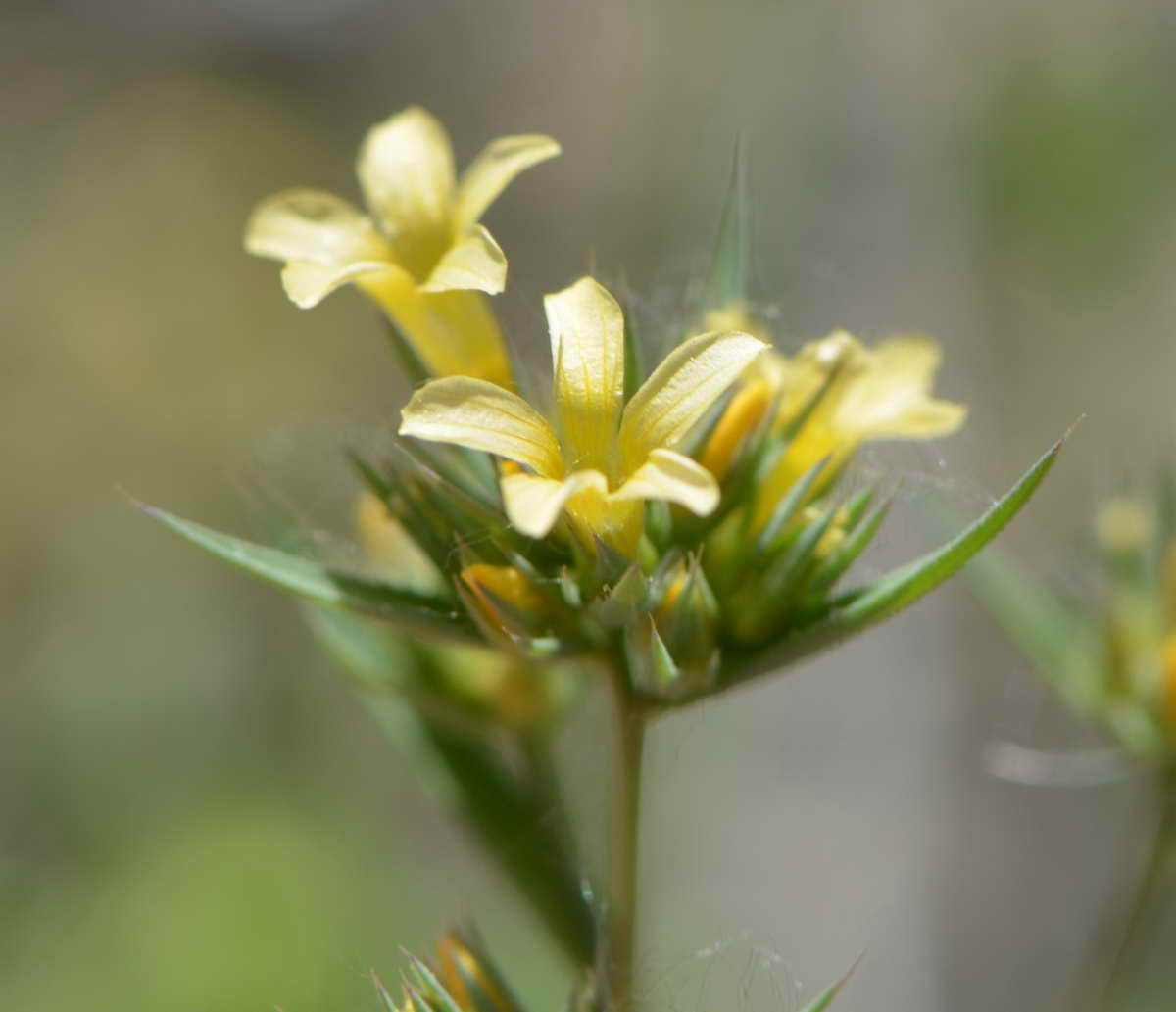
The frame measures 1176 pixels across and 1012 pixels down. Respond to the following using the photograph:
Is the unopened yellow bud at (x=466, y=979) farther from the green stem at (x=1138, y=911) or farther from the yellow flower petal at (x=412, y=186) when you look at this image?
the green stem at (x=1138, y=911)

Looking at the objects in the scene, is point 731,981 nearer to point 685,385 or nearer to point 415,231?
point 685,385

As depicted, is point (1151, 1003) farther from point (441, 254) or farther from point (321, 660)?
point (441, 254)

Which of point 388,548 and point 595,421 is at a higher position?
point 595,421

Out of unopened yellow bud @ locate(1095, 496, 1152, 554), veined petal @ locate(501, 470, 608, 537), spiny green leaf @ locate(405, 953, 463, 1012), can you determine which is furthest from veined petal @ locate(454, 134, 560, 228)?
unopened yellow bud @ locate(1095, 496, 1152, 554)

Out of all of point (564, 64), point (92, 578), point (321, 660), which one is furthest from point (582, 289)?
point (564, 64)

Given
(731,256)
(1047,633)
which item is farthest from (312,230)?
(1047,633)

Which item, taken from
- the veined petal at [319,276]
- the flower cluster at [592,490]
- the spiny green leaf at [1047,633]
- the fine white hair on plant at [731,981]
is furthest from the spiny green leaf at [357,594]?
the spiny green leaf at [1047,633]
